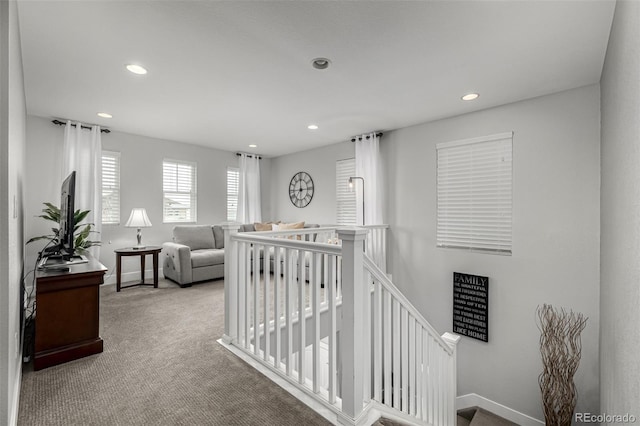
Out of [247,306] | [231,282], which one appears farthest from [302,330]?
[231,282]

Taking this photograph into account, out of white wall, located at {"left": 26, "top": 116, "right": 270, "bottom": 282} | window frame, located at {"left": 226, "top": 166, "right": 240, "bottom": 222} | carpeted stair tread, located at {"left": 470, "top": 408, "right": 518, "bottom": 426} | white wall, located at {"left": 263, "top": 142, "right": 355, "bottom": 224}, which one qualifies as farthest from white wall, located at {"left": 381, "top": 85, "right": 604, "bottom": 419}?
white wall, located at {"left": 26, "top": 116, "right": 270, "bottom": 282}

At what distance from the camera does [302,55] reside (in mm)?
2303

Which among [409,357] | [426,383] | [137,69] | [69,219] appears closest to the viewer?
[409,357]

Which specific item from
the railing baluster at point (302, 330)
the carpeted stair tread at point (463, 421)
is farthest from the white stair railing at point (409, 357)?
the carpeted stair tread at point (463, 421)

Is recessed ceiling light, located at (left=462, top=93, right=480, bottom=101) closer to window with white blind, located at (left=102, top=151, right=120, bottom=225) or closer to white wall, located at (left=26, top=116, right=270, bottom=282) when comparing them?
white wall, located at (left=26, top=116, right=270, bottom=282)

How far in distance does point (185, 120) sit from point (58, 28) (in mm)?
1982

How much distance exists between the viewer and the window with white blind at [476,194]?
3.37 metres

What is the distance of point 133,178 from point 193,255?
1668 mm

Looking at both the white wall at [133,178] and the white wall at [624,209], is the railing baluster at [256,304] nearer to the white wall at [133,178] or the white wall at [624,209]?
the white wall at [624,209]

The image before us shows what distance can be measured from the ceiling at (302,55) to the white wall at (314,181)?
1.73 metres

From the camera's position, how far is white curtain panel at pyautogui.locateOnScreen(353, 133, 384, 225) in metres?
4.48

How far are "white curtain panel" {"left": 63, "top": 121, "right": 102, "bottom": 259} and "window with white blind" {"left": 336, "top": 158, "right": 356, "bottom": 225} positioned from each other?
3.80 m

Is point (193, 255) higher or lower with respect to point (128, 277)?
higher

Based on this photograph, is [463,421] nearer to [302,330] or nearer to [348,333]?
[302,330]
